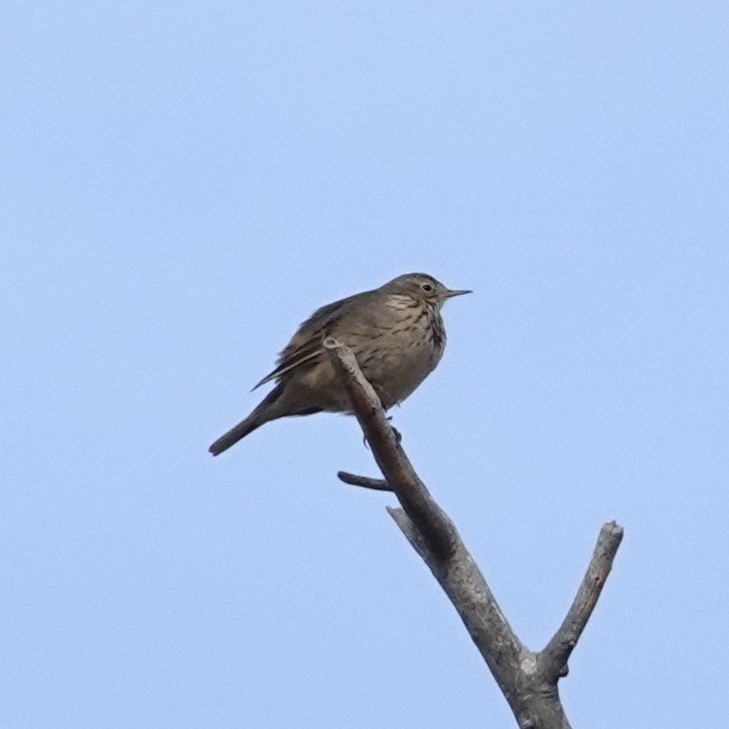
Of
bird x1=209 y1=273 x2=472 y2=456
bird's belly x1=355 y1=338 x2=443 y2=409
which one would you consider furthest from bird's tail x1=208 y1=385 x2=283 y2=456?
bird's belly x1=355 y1=338 x2=443 y2=409

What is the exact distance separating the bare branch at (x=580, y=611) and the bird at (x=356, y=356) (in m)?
4.02

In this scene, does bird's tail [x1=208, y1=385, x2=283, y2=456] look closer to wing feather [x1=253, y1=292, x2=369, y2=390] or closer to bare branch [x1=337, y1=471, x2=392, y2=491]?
wing feather [x1=253, y1=292, x2=369, y2=390]

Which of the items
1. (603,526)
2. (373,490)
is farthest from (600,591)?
(373,490)

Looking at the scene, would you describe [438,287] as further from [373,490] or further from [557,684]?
[557,684]

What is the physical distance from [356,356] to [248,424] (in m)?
0.98

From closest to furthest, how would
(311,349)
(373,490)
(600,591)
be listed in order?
(600,591), (373,490), (311,349)

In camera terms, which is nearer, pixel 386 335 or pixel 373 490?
pixel 373 490

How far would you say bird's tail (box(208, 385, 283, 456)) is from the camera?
Result: 37.8 ft

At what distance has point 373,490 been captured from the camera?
8.38 meters

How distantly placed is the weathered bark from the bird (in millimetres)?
3162

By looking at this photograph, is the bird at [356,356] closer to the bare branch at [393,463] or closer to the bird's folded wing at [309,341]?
the bird's folded wing at [309,341]

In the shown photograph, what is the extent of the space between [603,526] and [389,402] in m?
4.30

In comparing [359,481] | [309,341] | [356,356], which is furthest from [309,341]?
[359,481]

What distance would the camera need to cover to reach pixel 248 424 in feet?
38.0
